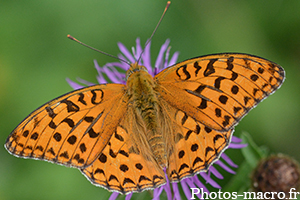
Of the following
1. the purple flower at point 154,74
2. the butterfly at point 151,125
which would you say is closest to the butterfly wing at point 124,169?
the butterfly at point 151,125

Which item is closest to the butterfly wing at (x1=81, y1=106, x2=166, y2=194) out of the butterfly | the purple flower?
the butterfly

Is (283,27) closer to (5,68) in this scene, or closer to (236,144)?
(236,144)

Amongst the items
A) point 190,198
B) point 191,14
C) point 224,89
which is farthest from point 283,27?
point 190,198

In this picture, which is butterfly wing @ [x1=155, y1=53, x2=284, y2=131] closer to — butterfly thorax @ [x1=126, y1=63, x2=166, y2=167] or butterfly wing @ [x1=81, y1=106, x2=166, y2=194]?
butterfly thorax @ [x1=126, y1=63, x2=166, y2=167]

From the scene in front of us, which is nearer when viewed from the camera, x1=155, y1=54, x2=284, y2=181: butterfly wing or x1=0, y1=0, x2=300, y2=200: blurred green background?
x1=155, y1=54, x2=284, y2=181: butterfly wing

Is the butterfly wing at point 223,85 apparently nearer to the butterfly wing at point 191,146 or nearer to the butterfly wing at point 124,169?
the butterfly wing at point 191,146

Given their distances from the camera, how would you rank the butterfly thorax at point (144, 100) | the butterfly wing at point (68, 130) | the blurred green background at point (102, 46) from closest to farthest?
the butterfly wing at point (68, 130) < the butterfly thorax at point (144, 100) < the blurred green background at point (102, 46)
